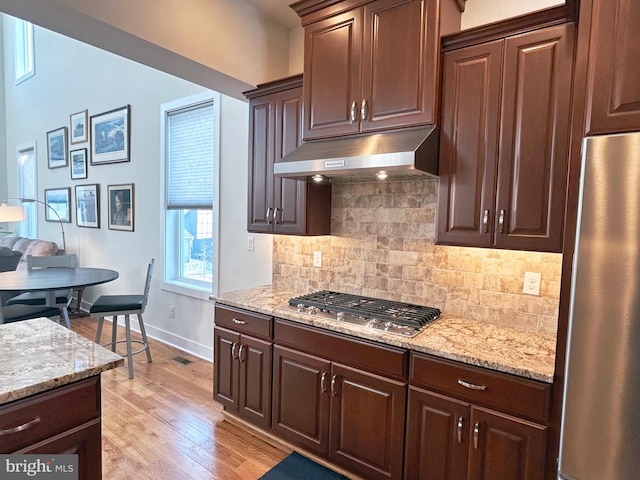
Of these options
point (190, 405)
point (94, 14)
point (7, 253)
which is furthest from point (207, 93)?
point (7, 253)

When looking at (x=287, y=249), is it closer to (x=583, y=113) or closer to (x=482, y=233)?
(x=482, y=233)

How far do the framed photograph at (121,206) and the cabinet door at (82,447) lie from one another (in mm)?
3577

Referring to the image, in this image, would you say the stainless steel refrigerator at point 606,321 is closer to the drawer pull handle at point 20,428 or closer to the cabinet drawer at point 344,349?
the cabinet drawer at point 344,349

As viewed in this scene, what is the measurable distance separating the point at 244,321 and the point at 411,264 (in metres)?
1.16

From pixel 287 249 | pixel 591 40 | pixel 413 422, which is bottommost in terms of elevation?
pixel 413 422

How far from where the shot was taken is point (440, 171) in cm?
190

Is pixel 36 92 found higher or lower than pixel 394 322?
higher

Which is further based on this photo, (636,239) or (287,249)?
(287,249)

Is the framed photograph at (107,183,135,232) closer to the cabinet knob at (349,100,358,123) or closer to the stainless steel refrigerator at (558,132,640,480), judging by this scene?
the cabinet knob at (349,100,358,123)

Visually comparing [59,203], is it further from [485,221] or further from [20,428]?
[485,221]

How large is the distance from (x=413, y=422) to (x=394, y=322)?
479 millimetres

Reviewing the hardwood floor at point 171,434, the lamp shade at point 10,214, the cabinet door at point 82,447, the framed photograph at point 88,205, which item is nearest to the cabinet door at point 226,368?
the hardwood floor at point 171,434

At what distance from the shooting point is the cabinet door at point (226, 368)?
2.45m

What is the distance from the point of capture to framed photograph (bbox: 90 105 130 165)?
4.42 m
